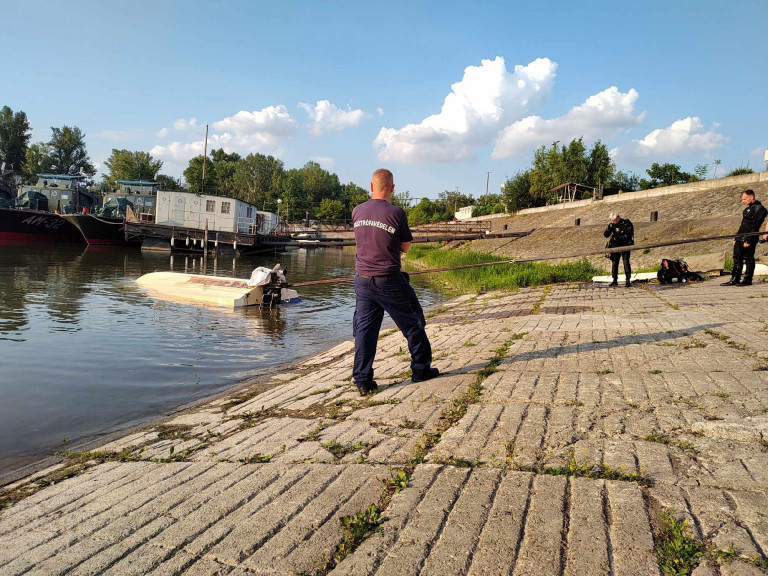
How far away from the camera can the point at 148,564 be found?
2020mm

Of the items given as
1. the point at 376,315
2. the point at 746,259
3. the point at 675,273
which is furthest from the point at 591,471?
the point at 675,273

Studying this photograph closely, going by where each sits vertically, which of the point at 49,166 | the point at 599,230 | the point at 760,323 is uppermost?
the point at 49,166

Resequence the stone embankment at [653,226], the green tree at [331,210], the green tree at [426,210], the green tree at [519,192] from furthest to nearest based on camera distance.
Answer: the green tree at [331,210] < the green tree at [426,210] < the green tree at [519,192] < the stone embankment at [653,226]

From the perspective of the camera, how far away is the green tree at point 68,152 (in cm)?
9156

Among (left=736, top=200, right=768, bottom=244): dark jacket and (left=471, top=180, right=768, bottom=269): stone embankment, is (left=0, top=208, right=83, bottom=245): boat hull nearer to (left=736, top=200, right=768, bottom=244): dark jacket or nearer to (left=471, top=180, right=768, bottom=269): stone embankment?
(left=471, top=180, right=768, bottom=269): stone embankment

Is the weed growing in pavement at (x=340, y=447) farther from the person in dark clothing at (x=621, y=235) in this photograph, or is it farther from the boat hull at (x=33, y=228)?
the boat hull at (x=33, y=228)

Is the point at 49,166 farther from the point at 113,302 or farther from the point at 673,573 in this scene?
the point at 673,573

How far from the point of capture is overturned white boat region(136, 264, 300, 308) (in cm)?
1328

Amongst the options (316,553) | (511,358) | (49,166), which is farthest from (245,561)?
(49,166)

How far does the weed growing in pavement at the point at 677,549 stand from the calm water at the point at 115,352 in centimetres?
435

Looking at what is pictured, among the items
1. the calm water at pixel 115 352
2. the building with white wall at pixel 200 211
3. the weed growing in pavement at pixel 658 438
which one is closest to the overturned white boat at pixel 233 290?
the calm water at pixel 115 352

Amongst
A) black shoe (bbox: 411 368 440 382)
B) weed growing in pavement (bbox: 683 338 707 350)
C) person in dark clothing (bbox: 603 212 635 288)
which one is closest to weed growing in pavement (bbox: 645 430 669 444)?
black shoe (bbox: 411 368 440 382)

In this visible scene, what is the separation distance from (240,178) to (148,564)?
128 meters

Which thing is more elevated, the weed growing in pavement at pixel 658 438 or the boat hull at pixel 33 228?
the boat hull at pixel 33 228
